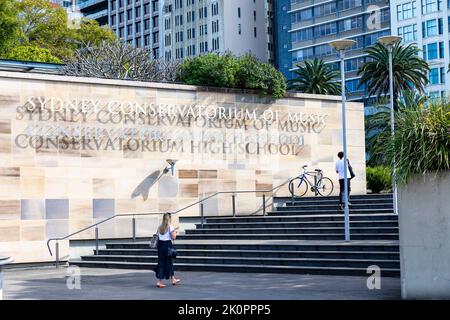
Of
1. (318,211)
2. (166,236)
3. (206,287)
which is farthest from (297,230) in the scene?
(206,287)

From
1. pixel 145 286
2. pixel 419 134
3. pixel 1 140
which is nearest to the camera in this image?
pixel 419 134

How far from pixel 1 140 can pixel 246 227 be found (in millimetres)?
7820

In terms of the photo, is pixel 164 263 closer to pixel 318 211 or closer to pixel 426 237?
pixel 426 237

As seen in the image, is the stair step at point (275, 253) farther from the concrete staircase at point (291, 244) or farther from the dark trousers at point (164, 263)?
the dark trousers at point (164, 263)

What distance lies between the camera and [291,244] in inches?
860

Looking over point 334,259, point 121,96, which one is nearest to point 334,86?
point 121,96

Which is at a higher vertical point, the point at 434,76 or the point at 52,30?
the point at 52,30

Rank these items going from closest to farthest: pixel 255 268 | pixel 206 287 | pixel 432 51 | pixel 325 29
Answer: pixel 206 287
pixel 255 268
pixel 432 51
pixel 325 29

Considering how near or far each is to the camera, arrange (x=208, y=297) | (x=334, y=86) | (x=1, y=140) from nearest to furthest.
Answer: (x=208, y=297) → (x=1, y=140) → (x=334, y=86)

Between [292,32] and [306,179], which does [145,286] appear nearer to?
[306,179]

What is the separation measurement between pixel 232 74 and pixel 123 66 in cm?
524

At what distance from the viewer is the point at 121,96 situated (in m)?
27.1

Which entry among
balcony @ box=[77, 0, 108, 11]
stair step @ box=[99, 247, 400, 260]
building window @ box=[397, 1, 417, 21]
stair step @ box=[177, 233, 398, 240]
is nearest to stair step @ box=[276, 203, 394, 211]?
stair step @ box=[177, 233, 398, 240]

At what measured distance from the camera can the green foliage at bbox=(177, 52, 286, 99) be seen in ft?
95.8
